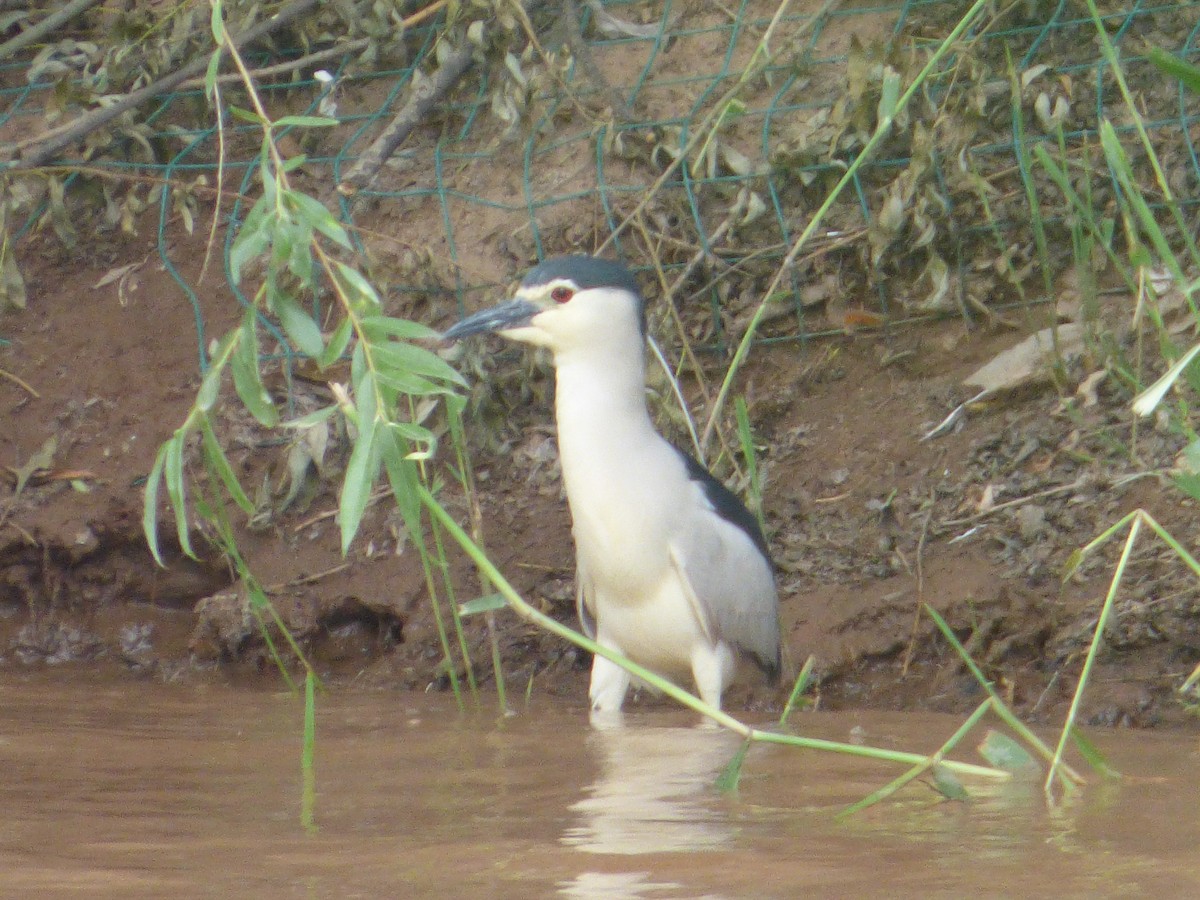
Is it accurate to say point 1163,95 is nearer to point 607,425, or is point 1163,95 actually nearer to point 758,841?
point 607,425

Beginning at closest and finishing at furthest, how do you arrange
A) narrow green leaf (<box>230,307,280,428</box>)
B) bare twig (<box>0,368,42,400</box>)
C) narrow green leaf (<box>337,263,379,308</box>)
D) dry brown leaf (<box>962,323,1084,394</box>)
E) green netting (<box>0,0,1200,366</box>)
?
1. narrow green leaf (<box>337,263,379,308</box>)
2. narrow green leaf (<box>230,307,280,428</box>)
3. dry brown leaf (<box>962,323,1084,394</box>)
4. green netting (<box>0,0,1200,366</box>)
5. bare twig (<box>0,368,42,400</box>)

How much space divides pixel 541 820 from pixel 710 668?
1.97m

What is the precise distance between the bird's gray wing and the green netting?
4.13 feet

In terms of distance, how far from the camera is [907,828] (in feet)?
7.64

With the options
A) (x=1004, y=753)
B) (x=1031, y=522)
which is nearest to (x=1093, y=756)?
(x=1004, y=753)

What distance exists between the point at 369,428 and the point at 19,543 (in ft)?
10.6

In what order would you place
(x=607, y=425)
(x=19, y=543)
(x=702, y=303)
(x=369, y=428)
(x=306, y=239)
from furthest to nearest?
(x=702, y=303), (x=19, y=543), (x=607, y=425), (x=306, y=239), (x=369, y=428)

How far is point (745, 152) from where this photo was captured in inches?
229

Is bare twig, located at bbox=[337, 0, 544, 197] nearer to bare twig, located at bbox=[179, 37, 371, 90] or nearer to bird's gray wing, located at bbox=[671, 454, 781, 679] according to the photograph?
bare twig, located at bbox=[179, 37, 371, 90]

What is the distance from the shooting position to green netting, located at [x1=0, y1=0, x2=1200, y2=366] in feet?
17.6

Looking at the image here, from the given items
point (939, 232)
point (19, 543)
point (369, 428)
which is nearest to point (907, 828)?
point (369, 428)

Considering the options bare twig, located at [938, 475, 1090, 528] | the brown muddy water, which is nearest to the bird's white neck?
the brown muddy water

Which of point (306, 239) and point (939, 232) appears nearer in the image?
point (306, 239)

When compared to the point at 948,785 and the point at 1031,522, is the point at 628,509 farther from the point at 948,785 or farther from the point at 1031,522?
the point at 948,785
